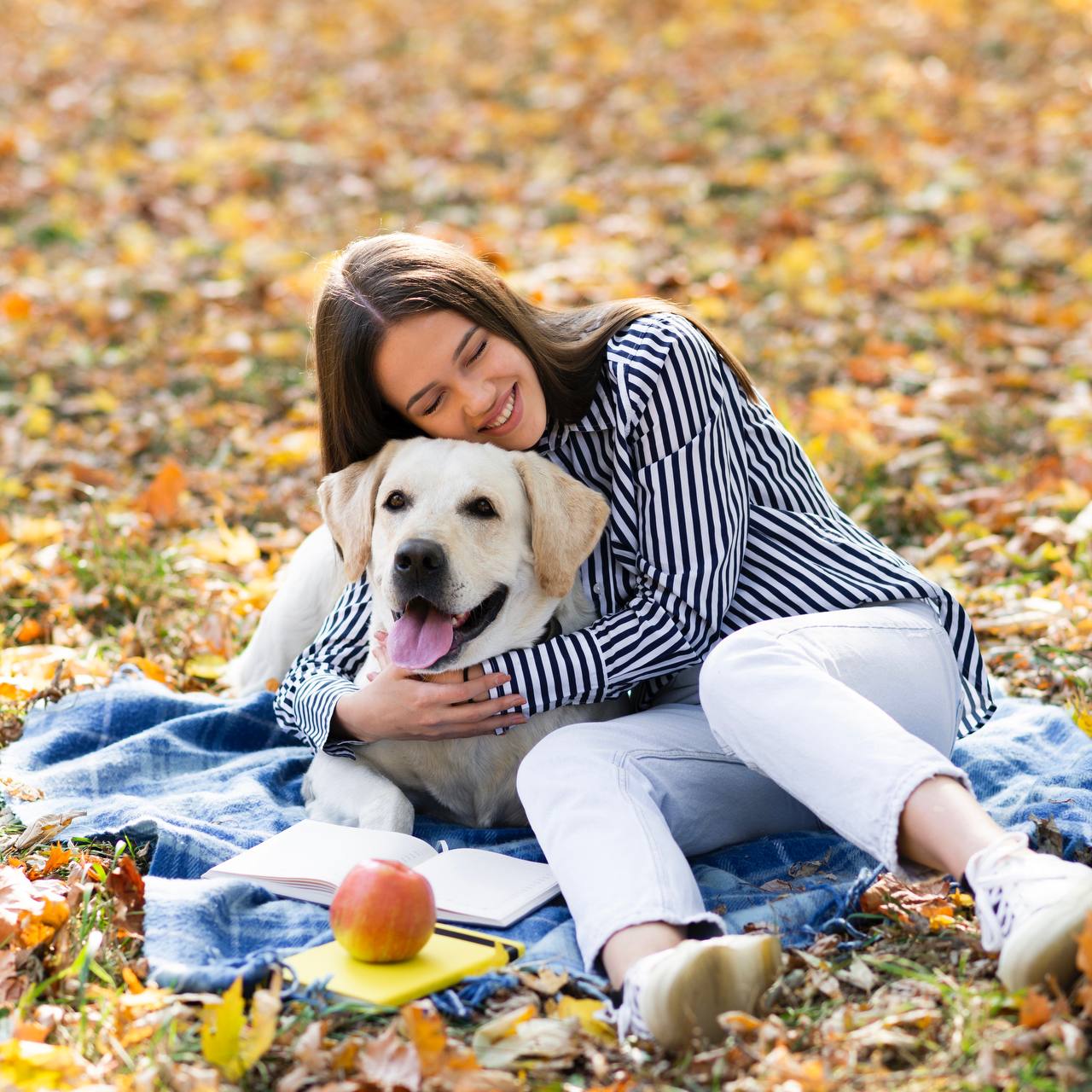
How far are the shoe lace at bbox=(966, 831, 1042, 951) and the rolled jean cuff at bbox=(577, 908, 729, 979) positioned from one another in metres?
0.43

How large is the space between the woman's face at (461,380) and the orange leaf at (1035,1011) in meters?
1.63

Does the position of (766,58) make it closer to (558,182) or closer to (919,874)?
(558,182)

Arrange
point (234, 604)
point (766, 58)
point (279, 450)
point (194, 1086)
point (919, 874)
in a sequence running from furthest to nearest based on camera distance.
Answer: point (766, 58) → point (279, 450) → point (234, 604) → point (919, 874) → point (194, 1086)

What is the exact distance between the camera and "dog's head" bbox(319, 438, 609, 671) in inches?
111

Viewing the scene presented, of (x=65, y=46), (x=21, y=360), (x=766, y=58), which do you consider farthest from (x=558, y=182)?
(x=65, y=46)

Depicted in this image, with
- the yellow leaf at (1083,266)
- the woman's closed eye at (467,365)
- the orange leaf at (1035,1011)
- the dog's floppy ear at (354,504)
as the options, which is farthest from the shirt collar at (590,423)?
the yellow leaf at (1083,266)

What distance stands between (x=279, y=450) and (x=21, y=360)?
1.92 metres

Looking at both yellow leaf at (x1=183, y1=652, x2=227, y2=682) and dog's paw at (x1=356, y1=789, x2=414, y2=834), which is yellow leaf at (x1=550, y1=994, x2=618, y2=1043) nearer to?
dog's paw at (x1=356, y1=789, x2=414, y2=834)

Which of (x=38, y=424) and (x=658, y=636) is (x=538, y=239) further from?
(x=658, y=636)

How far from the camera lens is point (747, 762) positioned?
248 cm

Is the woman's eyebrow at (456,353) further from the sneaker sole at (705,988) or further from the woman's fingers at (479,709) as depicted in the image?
the sneaker sole at (705,988)

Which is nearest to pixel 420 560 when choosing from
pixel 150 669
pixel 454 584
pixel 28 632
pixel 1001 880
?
pixel 454 584

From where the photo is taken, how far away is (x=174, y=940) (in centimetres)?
233

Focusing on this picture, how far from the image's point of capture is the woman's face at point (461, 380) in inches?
116
